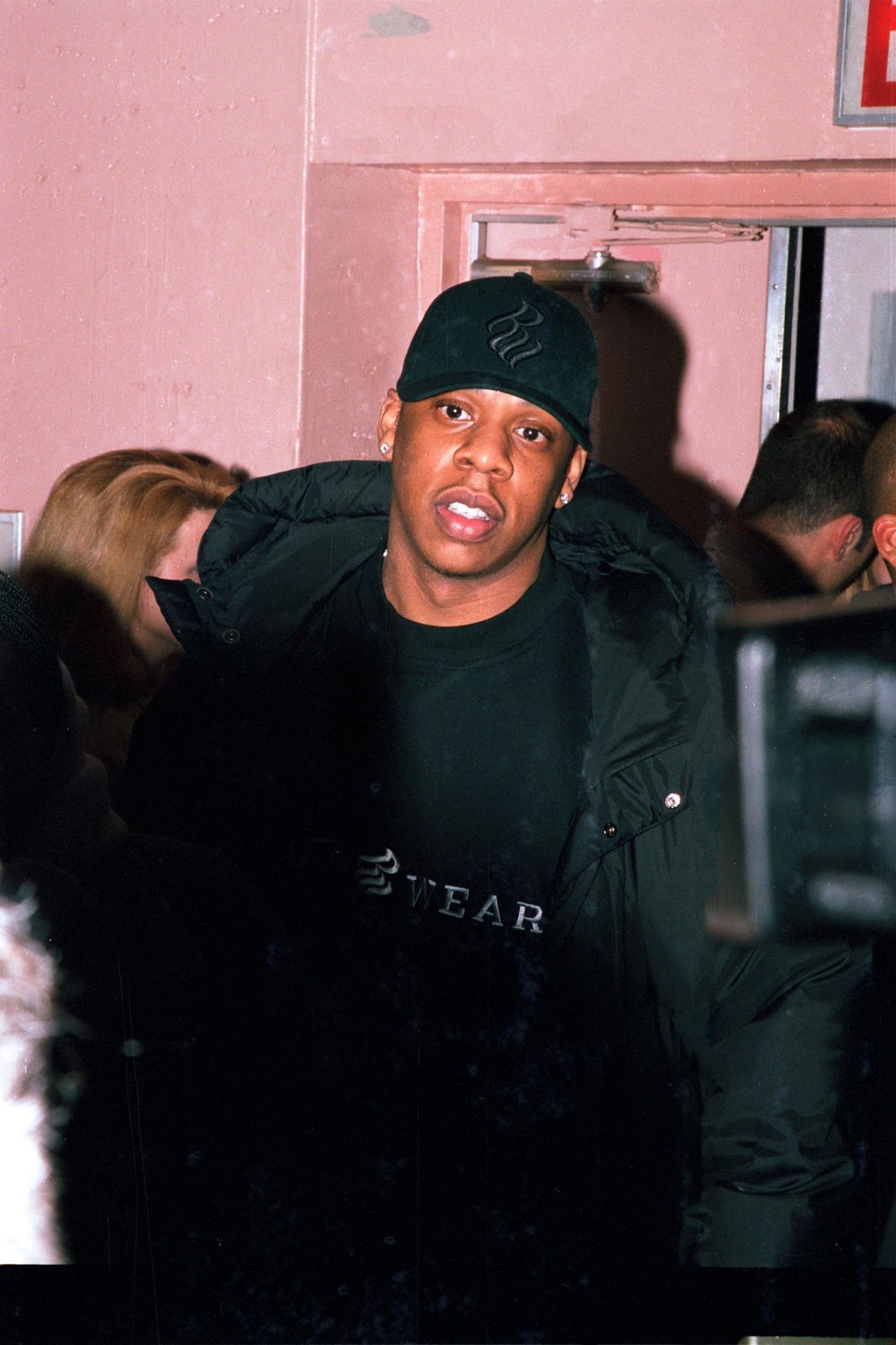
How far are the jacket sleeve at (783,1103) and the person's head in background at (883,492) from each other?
1.04 ft

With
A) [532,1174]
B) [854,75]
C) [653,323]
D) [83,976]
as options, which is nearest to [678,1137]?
[532,1174]

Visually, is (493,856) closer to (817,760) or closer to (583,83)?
(817,760)

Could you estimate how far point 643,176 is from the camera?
125 centimetres

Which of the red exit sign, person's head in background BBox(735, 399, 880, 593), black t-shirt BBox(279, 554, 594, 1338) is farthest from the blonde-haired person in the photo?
the red exit sign

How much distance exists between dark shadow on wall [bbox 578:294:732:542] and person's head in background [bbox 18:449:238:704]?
1.31 feet

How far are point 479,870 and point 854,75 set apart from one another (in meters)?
0.83

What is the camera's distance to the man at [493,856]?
2.56 feet

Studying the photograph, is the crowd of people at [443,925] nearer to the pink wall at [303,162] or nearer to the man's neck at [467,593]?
the man's neck at [467,593]

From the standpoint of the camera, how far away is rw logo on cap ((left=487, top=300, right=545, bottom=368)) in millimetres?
836

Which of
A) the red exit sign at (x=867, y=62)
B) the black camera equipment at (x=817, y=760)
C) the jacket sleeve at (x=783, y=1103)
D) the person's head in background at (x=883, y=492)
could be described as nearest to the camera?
the jacket sleeve at (x=783, y=1103)

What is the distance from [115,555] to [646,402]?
56cm

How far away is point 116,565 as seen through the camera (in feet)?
3.55

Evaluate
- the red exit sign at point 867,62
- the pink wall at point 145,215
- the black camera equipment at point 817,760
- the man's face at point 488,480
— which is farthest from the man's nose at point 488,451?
the red exit sign at point 867,62

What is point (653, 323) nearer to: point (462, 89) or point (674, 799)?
point (462, 89)
